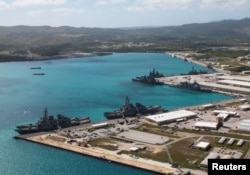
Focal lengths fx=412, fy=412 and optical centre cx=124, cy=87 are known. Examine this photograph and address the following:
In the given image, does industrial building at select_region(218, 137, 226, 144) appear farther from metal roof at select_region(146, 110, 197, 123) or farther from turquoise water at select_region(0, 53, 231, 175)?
turquoise water at select_region(0, 53, 231, 175)

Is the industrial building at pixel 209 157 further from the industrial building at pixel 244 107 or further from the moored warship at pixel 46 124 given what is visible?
the industrial building at pixel 244 107

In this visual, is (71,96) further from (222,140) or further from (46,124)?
(222,140)

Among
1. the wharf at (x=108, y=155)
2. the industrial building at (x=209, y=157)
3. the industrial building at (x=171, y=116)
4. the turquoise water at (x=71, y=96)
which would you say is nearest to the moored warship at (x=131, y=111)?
the turquoise water at (x=71, y=96)

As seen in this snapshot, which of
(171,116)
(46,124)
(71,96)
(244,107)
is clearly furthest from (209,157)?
(71,96)

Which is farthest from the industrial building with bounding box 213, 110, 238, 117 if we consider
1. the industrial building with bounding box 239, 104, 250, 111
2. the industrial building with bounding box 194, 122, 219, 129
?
the industrial building with bounding box 194, 122, 219, 129

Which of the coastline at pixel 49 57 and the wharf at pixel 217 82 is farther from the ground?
the coastline at pixel 49 57

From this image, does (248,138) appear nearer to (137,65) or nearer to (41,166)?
(41,166)
